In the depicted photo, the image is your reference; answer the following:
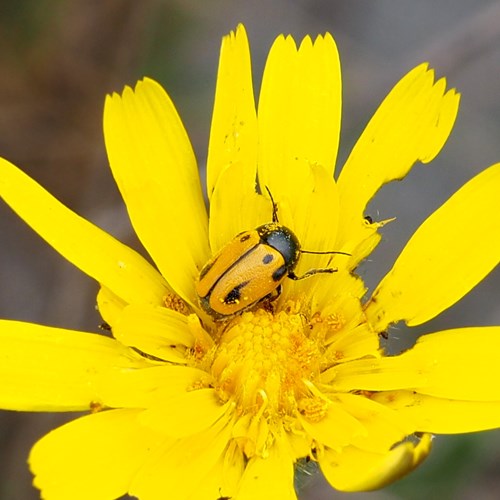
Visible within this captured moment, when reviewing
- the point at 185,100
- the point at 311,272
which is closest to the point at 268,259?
the point at 311,272

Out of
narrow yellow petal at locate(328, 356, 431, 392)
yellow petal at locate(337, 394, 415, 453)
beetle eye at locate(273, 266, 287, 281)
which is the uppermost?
beetle eye at locate(273, 266, 287, 281)

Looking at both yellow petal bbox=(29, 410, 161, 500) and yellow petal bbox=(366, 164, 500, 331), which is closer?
yellow petal bbox=(29, 410, 161, 500)

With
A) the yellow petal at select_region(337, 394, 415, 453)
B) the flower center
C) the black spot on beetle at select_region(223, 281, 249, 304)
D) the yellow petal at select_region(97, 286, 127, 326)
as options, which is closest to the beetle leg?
the flower center

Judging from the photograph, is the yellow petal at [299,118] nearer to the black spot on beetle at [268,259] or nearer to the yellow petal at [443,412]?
the black spot on beetle at [268,259]

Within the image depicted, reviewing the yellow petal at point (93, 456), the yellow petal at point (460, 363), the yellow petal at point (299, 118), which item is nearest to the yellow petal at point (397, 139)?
the yellow petal at point (299, 118)

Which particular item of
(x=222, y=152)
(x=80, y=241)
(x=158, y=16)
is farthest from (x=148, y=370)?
(x=158, y=16)

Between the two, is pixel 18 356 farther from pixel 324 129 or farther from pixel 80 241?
pixel 324 129

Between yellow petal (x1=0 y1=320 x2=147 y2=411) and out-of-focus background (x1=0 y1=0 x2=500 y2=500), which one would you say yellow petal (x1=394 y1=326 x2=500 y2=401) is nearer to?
yellow petal (x1=0 y1=320 x2=147 y2=411)

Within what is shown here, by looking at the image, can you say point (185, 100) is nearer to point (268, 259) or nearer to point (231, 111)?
point (231, 111)
